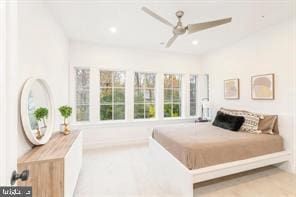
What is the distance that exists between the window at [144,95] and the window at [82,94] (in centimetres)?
138

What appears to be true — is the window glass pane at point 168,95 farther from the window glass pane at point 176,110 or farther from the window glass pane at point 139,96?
the window glass pane at point 139,96

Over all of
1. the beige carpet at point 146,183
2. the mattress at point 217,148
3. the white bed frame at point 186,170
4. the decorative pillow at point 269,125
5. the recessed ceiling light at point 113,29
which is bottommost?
the beige carpet at point 146,183

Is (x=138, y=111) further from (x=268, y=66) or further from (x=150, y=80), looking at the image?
(x=268, y=66)

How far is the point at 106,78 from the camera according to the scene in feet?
→ 15.6

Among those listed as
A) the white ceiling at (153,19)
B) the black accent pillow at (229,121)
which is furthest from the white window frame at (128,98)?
the black accent pillow at (229,121)

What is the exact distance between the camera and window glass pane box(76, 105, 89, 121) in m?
4.53

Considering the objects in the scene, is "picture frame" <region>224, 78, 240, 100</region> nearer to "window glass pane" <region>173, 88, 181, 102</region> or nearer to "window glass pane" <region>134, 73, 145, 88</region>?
"window glass pane" <region>173, 88, 181, 102</region>

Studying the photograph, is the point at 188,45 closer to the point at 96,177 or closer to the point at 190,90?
the point at 190,90

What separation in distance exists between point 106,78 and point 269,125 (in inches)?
157

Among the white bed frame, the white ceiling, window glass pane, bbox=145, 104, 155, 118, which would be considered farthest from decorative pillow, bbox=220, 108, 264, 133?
window glass pane, bbox=145, 104, 155, 118

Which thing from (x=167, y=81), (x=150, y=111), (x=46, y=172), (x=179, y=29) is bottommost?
(x=46, y=172)

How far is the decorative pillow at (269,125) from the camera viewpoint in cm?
319

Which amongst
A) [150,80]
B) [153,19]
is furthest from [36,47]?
[150,80]

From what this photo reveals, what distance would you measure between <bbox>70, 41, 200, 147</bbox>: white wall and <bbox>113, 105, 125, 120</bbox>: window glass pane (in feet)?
0.54
